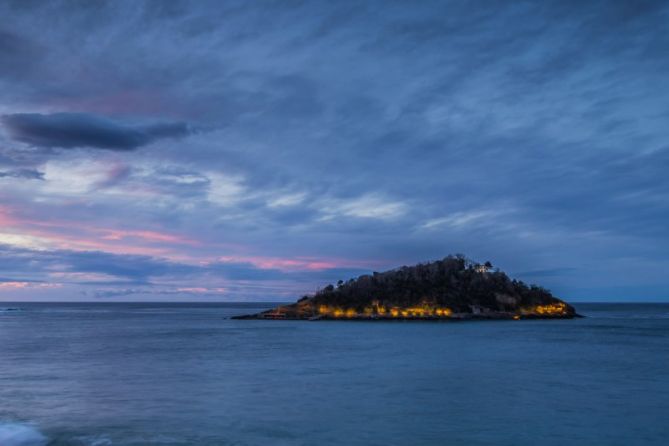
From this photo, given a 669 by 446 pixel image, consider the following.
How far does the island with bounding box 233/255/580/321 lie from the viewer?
160375 mm

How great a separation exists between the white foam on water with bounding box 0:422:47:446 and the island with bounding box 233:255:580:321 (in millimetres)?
132404

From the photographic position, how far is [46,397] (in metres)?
34.9

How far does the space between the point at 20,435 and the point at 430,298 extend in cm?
14593

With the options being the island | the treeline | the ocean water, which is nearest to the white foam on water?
the ocean water

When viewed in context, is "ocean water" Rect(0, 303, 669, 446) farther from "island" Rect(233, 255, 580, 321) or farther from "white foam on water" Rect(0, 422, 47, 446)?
"island" Rect(233, 255, 580, 321)

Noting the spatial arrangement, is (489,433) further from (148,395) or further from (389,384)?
(148,395)

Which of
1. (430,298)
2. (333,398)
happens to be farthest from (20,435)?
(430,298)

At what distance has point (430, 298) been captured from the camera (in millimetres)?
163875

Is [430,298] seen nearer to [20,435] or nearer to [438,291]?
[438,291]

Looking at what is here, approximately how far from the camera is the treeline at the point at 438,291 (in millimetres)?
164875

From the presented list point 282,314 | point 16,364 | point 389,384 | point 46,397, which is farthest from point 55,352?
point 282,314

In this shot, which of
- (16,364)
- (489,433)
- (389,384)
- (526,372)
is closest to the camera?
(489,433)

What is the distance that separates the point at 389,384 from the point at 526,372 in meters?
14.5

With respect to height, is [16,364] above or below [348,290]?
A: below
